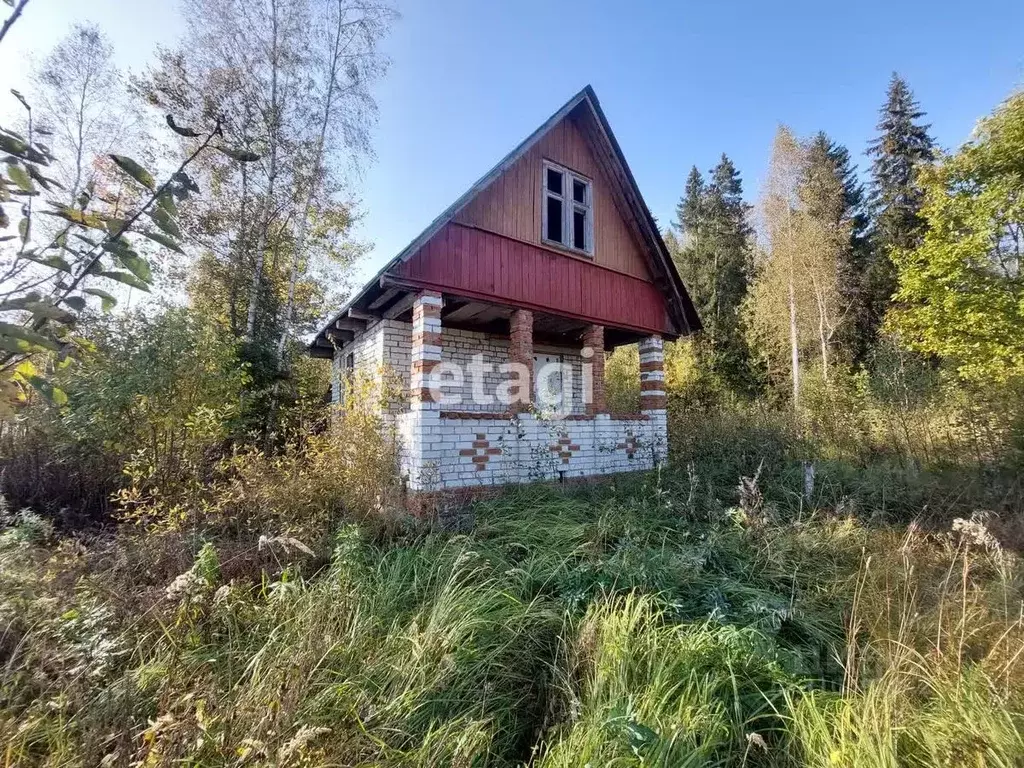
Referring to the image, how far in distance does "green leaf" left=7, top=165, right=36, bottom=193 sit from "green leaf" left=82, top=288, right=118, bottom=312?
268mm

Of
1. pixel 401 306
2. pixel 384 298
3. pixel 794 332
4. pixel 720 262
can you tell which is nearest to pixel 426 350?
pixel 401 306

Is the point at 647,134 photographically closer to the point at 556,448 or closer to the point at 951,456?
the point at 556,448

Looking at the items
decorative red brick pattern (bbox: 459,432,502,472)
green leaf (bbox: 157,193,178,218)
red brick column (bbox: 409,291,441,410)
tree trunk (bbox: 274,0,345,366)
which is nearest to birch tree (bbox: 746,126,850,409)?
decorative red brick pattern (bbox: 459,432,502,472)

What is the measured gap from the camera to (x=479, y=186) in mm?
6332

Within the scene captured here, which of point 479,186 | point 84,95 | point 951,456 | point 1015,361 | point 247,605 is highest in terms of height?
point 84,95

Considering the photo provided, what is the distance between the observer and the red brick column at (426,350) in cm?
577

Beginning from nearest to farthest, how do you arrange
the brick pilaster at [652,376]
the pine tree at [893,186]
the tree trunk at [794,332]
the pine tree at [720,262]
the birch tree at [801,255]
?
the brick pilaster at [652,376], the tree trunk at [794,332], the birch tree at [801,255], the pine tree at [893,186], the pine tree at [720,262]

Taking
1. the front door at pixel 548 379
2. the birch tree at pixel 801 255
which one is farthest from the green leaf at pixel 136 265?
the birch tree at pixel 801 255

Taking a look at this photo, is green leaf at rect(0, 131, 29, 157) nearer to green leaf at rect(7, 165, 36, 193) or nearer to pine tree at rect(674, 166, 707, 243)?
green leaf at rect(7, 165, 36, 193)

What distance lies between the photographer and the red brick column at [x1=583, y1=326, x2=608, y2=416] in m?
7.75

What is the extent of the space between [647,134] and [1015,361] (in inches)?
381

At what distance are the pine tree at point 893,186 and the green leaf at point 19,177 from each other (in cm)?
2370

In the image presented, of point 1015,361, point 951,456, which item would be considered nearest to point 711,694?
point 951,456

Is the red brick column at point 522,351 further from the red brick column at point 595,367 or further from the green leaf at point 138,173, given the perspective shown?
the green leaf at point 138,173
